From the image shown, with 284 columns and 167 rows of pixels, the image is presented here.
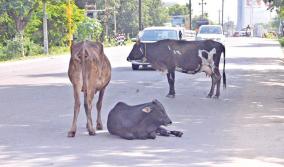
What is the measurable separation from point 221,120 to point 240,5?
167 m

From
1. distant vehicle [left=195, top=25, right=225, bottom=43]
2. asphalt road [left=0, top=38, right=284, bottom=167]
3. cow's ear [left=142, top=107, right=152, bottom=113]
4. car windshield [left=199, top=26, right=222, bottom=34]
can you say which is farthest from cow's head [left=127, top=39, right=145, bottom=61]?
car windshield [left=199, top=26, right=222, bottom=34]

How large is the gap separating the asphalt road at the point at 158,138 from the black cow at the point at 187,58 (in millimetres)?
667

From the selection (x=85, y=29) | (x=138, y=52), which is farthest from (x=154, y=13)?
(x=138, y=52)

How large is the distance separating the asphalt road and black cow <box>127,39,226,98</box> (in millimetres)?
667

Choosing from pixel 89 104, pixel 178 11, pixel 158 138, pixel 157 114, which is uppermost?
pixel 178 11

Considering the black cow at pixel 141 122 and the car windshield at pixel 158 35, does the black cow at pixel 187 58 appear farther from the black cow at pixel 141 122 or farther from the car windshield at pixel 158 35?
the car windshield at pixel 158 35

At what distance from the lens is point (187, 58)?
17.2 metres

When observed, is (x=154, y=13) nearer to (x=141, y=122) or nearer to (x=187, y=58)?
(x=187, y=58)

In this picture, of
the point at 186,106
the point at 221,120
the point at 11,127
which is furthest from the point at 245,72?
the point at 11,127

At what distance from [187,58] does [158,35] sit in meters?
10.8

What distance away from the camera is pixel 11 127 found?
11.8 meters

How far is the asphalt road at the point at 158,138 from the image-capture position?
891 cm

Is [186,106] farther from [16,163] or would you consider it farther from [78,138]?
[16,163]

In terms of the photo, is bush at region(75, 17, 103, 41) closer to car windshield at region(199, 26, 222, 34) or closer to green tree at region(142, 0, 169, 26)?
car windshield at region(199, 26, 222, 34)
